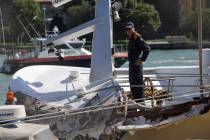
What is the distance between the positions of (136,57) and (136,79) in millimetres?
415

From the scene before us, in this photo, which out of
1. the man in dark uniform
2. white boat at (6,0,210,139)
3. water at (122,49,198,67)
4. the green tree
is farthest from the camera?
the green tree

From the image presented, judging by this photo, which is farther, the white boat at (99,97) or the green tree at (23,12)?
the green tree at (23,12)

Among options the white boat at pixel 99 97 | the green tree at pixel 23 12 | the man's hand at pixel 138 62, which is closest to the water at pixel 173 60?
the white boat at pixel 99 97

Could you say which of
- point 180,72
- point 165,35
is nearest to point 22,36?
point 165,35

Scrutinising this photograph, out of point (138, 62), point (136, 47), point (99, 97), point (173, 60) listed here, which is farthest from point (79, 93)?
point (173, 60)

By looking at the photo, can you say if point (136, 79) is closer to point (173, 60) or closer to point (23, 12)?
point (173, 60)

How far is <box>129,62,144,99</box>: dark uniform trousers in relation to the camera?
13391mm

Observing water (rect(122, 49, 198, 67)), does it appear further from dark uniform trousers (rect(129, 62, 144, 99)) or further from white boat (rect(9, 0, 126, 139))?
dark uniform trousers (rect(129, 62, 144, 99))

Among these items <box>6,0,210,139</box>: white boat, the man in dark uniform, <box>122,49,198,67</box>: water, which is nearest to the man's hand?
the man in dark uniform

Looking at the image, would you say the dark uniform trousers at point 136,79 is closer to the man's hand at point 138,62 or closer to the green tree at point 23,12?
the man's hand at point 138,62

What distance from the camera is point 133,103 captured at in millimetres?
12430

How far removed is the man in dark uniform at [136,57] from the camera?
1338cm

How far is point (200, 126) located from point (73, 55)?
3478cm

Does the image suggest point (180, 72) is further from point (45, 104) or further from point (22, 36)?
point (22, 36)
